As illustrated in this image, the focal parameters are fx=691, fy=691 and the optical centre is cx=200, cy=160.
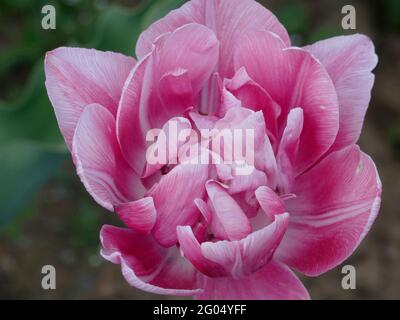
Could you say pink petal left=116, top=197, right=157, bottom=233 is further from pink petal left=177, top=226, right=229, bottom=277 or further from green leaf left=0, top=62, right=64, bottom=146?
green leaf left=0, top=62, right=64, bottom=146

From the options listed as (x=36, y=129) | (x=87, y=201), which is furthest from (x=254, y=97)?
(x=87, y=201)

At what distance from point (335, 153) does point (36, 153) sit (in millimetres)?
417

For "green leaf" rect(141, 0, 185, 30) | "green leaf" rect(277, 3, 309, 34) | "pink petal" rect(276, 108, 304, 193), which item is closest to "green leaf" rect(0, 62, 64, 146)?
"green leaf" rect(141, 0, 185, 30)

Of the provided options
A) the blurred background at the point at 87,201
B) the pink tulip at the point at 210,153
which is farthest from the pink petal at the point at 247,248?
the blurred background at the point at 87,201

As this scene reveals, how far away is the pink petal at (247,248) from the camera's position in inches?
29.2

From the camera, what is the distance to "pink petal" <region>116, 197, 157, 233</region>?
2.55 feet

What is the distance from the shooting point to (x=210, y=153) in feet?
2.60

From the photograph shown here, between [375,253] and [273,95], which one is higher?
[273,95]

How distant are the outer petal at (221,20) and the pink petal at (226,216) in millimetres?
205

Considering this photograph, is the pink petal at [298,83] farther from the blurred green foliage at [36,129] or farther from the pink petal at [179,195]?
the blurred green foliage at [36,129]

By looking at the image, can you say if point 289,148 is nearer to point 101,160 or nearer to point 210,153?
point 210,153

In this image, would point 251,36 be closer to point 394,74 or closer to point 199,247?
point 199,247
